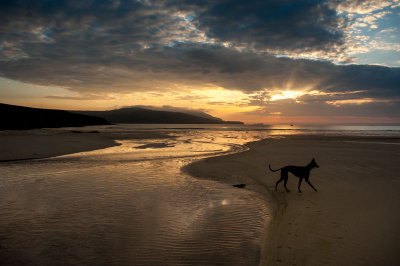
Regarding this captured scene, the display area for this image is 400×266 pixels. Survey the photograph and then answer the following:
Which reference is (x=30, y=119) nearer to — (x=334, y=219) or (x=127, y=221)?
(x=127, y=221)

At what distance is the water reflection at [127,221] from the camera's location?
194 inches

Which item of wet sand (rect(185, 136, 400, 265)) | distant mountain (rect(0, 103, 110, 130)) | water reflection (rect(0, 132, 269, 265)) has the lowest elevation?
water reflection (rect(0, 132, 269, 265))

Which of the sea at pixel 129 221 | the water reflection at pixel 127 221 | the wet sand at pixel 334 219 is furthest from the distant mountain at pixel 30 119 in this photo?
the wet sand at pixel 334 219

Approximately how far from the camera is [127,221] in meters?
6.74

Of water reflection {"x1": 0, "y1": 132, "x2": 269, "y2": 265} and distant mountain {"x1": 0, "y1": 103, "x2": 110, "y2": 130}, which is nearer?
water reflection {"x1": 0, "y1": 132, "x2": 269, "y2": 265}

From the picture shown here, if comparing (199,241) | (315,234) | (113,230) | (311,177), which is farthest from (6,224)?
(311,177)

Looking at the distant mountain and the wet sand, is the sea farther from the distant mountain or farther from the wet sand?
the distant mountain

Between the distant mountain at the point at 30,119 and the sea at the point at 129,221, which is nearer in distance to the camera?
the sea at the point at 129,221

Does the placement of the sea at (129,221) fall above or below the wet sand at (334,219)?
below

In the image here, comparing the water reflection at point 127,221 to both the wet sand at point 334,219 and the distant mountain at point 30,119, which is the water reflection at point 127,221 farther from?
the distant mountain at point 30,119

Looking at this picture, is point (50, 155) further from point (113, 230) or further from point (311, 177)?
point (311, 177)

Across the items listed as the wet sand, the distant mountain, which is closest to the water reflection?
the wet sand

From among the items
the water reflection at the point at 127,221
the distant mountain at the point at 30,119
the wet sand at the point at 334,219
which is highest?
the distant mountain at the point at 30,119

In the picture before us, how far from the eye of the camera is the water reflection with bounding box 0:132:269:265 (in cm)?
494
